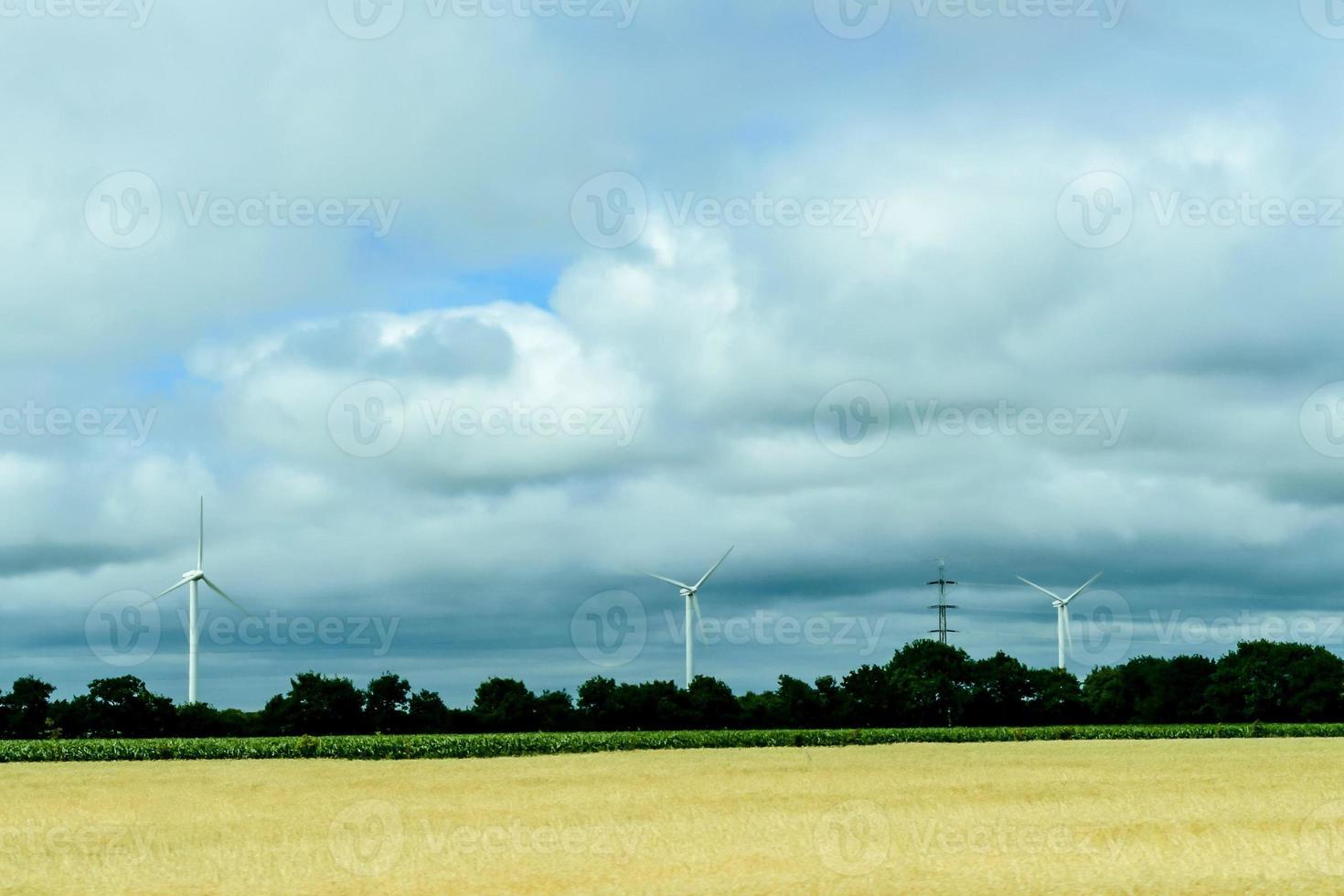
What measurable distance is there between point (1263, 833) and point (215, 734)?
307 feet

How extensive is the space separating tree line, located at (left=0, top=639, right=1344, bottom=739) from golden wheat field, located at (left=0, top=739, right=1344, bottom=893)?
96.7 ft

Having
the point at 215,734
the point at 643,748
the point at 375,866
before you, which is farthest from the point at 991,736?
the point at 375,866

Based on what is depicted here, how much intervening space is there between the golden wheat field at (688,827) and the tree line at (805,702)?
29.5 m

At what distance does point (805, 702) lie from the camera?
129625mm

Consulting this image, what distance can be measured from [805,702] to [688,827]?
258ft

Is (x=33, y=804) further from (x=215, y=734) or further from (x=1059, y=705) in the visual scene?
(x=1059, y=705)

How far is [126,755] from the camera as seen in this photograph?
332 ft

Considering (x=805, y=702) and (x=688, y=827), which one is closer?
(x=688, y=827)

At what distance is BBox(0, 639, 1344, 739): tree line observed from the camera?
115 meters

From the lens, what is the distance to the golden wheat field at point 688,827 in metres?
40.0

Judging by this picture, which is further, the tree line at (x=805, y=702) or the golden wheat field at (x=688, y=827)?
the tree line at (x=805, y=702)

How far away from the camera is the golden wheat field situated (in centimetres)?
4000

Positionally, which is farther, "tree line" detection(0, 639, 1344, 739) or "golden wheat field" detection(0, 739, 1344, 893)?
"tree line" detection(0, 639, 1344, 739)

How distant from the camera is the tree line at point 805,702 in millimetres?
115312
